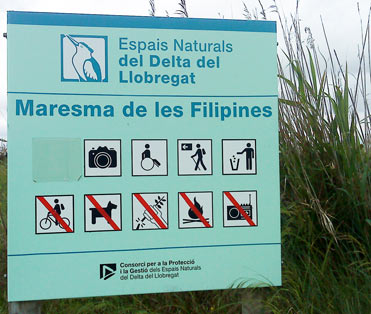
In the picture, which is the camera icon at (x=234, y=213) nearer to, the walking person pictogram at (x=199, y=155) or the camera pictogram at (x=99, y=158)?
the walking person pictogram at (x=199, y=155)

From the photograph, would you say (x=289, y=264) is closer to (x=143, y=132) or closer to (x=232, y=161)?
(x=232, y=161)

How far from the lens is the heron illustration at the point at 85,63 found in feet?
8.11

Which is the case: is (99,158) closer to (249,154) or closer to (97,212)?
(97,212)

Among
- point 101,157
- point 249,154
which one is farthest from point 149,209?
point 249,154

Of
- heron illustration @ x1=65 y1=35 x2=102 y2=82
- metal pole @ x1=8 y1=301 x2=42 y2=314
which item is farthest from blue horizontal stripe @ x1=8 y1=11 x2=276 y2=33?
metal pole @ x1=8 y1=301 x2=42 y2=314

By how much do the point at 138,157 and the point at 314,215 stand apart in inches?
44.8

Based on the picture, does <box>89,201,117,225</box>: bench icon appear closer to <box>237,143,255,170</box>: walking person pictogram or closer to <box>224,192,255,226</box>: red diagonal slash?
<box>224,192,255,226</box>: red diagonal slash

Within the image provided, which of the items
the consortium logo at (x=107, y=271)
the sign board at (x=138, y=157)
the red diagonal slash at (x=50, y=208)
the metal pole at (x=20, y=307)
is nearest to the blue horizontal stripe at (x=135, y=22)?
the sign board at (x=138, y=157)

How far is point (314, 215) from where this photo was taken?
2.83 meters

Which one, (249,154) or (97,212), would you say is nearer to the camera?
(97,212)

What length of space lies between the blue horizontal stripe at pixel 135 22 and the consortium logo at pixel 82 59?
0.29 feet

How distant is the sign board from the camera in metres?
2.43

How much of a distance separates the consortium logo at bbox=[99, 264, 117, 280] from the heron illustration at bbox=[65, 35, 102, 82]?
0.99 metres

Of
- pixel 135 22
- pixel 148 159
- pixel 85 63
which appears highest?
pixel 135 22
